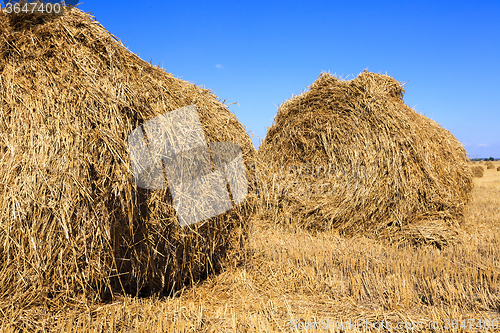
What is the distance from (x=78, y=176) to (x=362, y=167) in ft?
13.0

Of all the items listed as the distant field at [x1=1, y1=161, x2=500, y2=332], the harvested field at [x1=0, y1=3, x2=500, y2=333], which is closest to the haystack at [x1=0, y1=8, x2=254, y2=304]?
the harvested field at [x1=0, y1=3, x2=500, y2=333]

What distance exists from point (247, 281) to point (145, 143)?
1.67 m

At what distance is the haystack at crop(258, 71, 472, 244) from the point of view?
4855mm

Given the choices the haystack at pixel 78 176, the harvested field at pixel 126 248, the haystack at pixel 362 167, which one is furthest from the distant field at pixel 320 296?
the haystack at pixel 362 167

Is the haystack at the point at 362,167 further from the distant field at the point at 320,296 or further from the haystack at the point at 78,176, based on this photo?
the haystack at the point at 78,176

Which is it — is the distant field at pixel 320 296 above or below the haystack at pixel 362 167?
below

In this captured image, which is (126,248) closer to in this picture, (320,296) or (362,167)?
(320,296)

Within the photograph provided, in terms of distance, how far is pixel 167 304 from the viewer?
10.0ft

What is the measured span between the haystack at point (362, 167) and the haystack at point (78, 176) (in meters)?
1.77

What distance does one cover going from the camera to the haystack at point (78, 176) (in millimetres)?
2600

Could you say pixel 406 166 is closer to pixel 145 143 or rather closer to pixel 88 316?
pixel 145 143

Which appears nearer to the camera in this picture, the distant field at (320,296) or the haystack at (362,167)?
the distant field at (320,296)

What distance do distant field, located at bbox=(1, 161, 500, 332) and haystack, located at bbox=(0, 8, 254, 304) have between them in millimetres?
211

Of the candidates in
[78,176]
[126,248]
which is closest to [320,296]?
[126,248]
